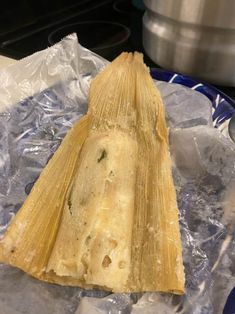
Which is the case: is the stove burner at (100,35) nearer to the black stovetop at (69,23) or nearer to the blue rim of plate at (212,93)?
the black stovetop at (69,23)

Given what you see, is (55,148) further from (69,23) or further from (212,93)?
(69,23)

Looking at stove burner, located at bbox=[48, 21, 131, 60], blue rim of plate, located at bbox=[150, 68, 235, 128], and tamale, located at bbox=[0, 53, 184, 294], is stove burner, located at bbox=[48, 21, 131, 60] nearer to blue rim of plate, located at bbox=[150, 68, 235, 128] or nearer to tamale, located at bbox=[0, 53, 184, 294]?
blue rim of plate, located at bbox=[150, 68, 235, 128]

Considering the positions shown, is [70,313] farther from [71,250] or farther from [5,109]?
[5,109]

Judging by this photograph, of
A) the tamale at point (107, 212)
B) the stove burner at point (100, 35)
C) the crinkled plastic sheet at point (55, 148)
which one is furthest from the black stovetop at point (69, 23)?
the tamale at point (107, 212)

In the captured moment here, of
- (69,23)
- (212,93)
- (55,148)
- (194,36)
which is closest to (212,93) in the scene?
(212,93)

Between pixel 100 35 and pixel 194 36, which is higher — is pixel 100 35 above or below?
below

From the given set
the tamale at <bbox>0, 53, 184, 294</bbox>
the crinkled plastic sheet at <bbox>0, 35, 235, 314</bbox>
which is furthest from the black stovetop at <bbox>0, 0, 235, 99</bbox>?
the tamale at <bbox>0, 53, 184, 294</bbox>
